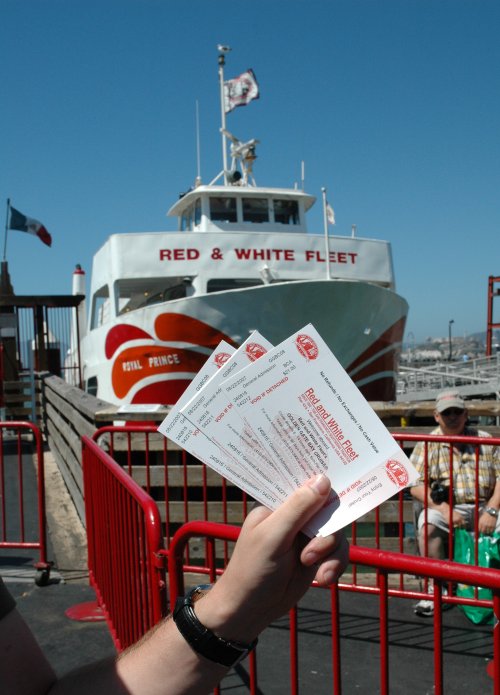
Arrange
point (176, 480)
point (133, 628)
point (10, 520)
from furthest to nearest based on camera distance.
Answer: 1. point (10, 520)
2. point (176, 480)
3. point (133, 628)

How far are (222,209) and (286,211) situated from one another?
150cm

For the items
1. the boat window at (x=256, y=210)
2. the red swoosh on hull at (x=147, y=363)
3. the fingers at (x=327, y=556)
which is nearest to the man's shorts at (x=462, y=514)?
the fingers at (x=327, y=556)

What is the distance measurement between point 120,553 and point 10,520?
3.92m

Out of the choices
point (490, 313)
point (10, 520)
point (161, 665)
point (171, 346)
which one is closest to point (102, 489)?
point (161, 665)

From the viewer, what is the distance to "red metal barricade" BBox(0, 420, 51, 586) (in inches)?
193

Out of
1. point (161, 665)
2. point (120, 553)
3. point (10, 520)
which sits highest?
point (161, 665)

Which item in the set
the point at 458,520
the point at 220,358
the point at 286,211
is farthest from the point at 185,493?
the point at 286,211

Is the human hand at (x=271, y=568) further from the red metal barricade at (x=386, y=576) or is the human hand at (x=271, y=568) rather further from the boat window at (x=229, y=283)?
the boat window at (x=229, y=283)

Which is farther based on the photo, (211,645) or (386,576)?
(386,576)

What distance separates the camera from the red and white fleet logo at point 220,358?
140cm

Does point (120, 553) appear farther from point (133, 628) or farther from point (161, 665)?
point (161, 665)

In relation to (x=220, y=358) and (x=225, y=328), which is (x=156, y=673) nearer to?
(x=220, y=358)

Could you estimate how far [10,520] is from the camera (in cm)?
678

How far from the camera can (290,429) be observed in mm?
1244
